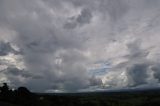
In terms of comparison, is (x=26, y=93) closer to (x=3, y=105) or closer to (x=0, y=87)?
(x=0, y=87)

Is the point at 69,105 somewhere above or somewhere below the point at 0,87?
below

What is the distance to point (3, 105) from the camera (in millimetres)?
80750

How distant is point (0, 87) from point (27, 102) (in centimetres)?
1857

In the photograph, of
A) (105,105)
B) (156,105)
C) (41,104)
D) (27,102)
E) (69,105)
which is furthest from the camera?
(105,105)

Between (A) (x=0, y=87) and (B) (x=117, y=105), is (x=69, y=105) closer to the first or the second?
(A) (x=0, y=87)

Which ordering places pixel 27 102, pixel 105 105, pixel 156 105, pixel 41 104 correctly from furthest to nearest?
pixel 105 105, pixel 156 105, pixel 41 104, pixel 27 102

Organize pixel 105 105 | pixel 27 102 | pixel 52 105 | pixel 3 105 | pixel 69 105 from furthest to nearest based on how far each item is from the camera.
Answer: pixel 105 105 < pixel 69 105 < pixel 52 105 < pixel 27 102 < pixel 3 105

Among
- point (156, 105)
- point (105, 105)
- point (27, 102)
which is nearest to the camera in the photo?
point (27, 102)

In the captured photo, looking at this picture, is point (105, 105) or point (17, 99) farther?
point (105, 105)

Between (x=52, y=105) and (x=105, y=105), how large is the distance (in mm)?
75993

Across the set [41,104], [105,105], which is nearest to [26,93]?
[41,104]

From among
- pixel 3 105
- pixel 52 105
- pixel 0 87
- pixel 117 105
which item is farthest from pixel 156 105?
pixel 3 105

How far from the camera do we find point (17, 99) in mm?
105375

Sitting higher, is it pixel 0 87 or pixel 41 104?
pixel 0 87
